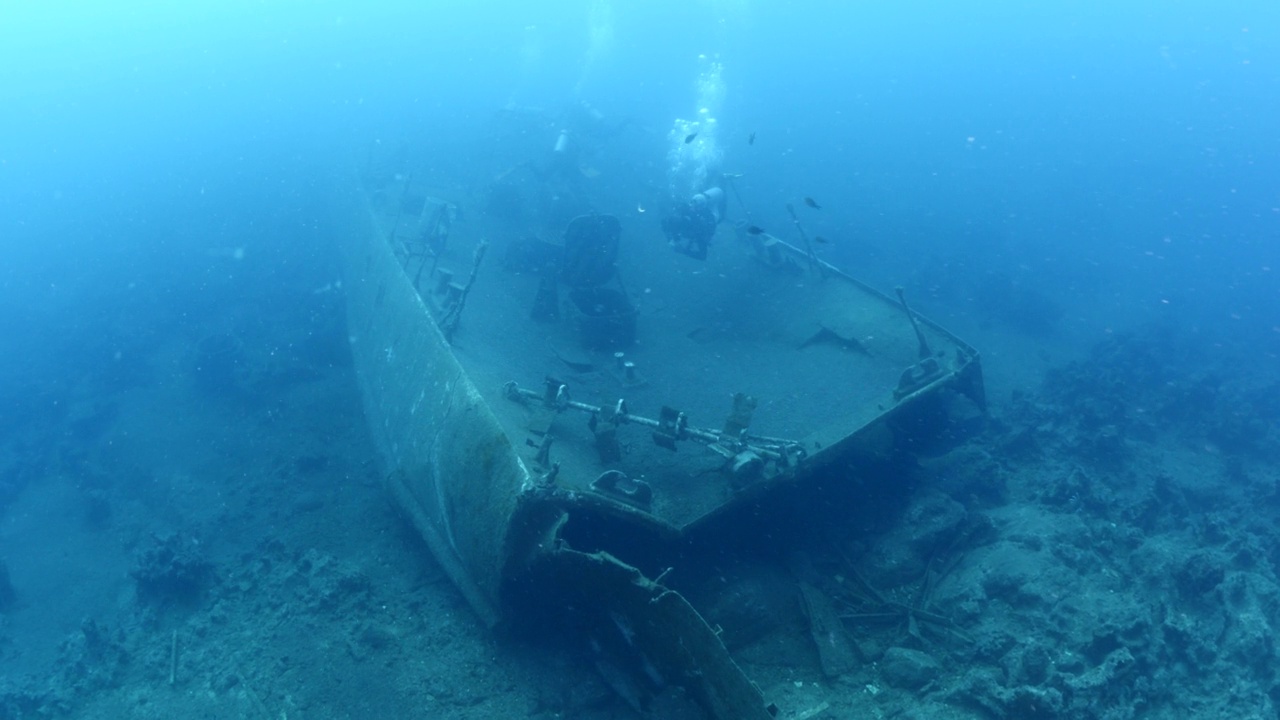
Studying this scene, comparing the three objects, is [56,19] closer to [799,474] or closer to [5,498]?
[5,498]

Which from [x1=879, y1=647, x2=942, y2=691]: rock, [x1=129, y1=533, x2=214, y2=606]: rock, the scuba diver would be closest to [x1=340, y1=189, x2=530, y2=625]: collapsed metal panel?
[x1=129, y1=533, x2=214, y2=606]: rock

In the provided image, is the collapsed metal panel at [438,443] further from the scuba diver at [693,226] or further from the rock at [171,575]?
the scuba diver at [693,226]

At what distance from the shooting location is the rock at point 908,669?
562cm

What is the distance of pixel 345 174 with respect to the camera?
59.5 ft

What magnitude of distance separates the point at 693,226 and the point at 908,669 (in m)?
8.08

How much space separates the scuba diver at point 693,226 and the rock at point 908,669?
778 cm

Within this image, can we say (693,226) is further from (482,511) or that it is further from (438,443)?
(482,511)

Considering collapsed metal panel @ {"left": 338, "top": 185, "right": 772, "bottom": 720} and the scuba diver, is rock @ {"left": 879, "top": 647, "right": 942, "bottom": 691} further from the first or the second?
the scuba diver

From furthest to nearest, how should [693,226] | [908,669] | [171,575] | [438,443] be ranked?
[693,226] → [171,575] → [438,443] → [908,669]

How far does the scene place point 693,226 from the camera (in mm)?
11766

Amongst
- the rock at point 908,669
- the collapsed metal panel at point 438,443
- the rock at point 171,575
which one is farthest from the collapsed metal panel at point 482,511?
the rock at point 171,575

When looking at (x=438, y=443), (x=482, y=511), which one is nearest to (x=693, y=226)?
(x=438, y=443)

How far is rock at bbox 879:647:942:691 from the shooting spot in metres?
5.62

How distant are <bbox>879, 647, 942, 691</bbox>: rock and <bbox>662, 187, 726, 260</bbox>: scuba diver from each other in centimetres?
778
